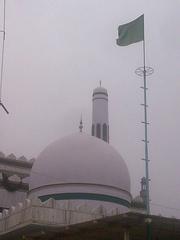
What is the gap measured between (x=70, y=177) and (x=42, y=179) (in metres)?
1.68

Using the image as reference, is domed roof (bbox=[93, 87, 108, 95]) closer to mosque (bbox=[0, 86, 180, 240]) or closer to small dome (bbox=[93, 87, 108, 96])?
small dome (bbox=[93, 87, 108, 96])

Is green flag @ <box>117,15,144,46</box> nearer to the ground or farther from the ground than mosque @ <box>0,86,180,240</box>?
farther from the ground

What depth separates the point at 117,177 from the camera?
1150 inches

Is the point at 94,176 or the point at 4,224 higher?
the point at 94,176

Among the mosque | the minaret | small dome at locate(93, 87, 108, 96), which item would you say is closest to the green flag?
the mosque

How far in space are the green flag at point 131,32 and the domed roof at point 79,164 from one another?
22.1ft

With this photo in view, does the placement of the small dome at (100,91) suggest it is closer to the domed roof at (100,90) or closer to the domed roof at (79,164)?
the domed roof at (100,90)

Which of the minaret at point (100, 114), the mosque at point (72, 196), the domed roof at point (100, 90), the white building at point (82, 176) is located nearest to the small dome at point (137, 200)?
the mosque at point (72, 196)

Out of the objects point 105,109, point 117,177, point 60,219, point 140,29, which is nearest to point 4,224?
point 60,219

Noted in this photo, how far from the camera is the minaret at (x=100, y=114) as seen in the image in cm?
4050

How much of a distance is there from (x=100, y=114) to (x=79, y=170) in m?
13.3

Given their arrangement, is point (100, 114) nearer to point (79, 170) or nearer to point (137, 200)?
point (137, 200)

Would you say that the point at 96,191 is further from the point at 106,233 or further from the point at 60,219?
the point at 106,233

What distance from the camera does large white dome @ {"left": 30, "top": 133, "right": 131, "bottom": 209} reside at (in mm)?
28141
